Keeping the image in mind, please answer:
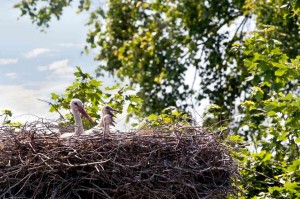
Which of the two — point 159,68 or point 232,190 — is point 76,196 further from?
point 159,68

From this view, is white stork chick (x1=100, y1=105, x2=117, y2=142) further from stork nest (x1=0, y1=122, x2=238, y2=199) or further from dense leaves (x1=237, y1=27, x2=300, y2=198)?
dense leaves (x1=237, y1=27, x2=300, y2=198)

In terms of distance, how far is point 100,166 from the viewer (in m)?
7.68

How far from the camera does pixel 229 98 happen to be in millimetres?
19609

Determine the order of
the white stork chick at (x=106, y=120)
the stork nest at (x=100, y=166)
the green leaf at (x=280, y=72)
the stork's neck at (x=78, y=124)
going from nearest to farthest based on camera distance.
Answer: the stork nest at (x=100, y=166), the white stork chick at (x=106, y=120), the stork's neck at (x=78, y=124), the green leaf at (x=280, y=72)

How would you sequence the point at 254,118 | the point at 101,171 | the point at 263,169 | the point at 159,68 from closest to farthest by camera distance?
the point at 101,171
the point at 263,169
the point at 254,118
the point at 159,68

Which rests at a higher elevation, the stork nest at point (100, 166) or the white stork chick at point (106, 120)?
the white stork chick at point (106, 120)

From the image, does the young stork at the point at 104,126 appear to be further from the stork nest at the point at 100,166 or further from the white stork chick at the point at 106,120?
the stork nest at the point at 100,166

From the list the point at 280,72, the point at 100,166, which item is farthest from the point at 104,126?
the point at 280,72

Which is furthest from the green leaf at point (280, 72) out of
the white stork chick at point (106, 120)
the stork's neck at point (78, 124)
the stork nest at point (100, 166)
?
the stork nest at point (100, 166)

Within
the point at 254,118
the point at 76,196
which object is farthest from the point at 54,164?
the point at 254,118

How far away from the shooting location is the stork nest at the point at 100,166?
773 cm

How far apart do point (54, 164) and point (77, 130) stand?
91 cm

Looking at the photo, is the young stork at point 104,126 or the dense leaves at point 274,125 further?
the dense leaves at point 274,125

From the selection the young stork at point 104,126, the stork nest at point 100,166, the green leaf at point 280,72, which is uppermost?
the green leaf at point 280,72
